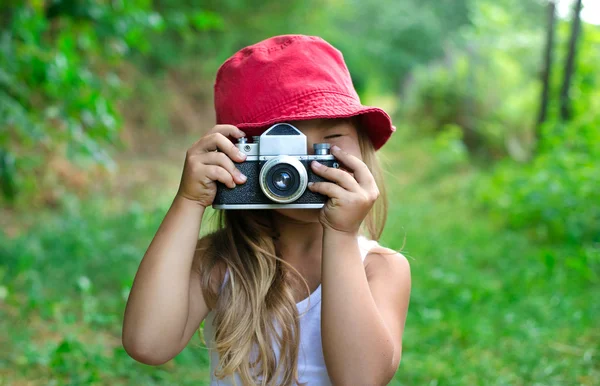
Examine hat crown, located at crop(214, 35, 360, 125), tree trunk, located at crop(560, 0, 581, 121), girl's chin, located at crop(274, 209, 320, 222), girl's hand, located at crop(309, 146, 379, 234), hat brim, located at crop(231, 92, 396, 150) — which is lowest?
girl's chin, located at crop(274, 209, 320, 222)

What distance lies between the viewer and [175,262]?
1.45 meters

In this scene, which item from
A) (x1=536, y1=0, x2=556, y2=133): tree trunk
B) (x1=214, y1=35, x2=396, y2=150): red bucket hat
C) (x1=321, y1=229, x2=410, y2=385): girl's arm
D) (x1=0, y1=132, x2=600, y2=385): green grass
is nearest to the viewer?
(x1=321, y1=229, x2=410, y2=385): girl's arm

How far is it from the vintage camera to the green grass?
0.63m

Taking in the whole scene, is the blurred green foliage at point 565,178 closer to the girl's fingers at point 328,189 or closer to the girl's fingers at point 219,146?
the girl's fingers at point 328,189

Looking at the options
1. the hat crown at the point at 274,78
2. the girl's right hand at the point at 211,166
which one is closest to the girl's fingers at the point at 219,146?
the girl's right hand at the point at 211,166

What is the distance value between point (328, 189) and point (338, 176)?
0.04m

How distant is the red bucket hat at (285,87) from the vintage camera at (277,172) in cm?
7

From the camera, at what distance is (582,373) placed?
2.49 metres

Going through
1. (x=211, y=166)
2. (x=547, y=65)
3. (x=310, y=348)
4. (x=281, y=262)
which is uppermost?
(x=547, y=65)

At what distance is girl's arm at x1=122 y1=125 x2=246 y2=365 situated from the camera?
1.44m

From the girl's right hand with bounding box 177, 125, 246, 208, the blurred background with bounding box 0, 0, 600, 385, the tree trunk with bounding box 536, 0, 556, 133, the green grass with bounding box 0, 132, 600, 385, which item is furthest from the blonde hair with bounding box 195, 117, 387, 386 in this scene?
the tree trunk with bounding box 536, 0, 556, 133

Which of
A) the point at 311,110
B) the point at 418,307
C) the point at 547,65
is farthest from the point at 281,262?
the point at 547,65

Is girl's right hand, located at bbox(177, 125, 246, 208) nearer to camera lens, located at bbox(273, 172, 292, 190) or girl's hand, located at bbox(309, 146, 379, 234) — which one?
camera lens, located at bbox(273, 172, 292, 190)

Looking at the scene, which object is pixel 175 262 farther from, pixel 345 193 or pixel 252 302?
pixel 345 193
